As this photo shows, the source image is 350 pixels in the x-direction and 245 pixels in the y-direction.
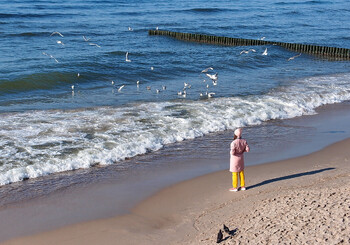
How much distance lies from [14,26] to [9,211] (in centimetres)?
2930

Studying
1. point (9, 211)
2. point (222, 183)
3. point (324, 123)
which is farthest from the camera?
point (324, 123)

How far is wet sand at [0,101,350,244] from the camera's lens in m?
8.02

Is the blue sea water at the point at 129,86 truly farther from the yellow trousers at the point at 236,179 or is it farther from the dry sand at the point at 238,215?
the yellow trousers at the point at 236,179

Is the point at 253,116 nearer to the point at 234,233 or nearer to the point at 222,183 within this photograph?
the point at 222,183

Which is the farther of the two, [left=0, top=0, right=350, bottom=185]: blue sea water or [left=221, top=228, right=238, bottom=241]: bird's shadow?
[left=0, top=0, right=350, bottom=185]: blue sea water

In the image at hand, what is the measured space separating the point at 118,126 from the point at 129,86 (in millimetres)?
6537

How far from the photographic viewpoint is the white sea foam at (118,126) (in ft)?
36.9

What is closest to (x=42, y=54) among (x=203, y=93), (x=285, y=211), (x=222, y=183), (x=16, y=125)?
(x=203, y=93)

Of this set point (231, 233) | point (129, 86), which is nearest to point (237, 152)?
point (231, 233)

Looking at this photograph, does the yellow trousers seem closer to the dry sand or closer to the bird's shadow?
the dry sand

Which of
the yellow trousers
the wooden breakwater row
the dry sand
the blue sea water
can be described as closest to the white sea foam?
the blue sea water

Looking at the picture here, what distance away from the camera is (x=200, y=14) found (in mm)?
49375

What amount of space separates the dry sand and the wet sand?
0.02m

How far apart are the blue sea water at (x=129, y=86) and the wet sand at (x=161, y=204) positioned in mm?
1459
